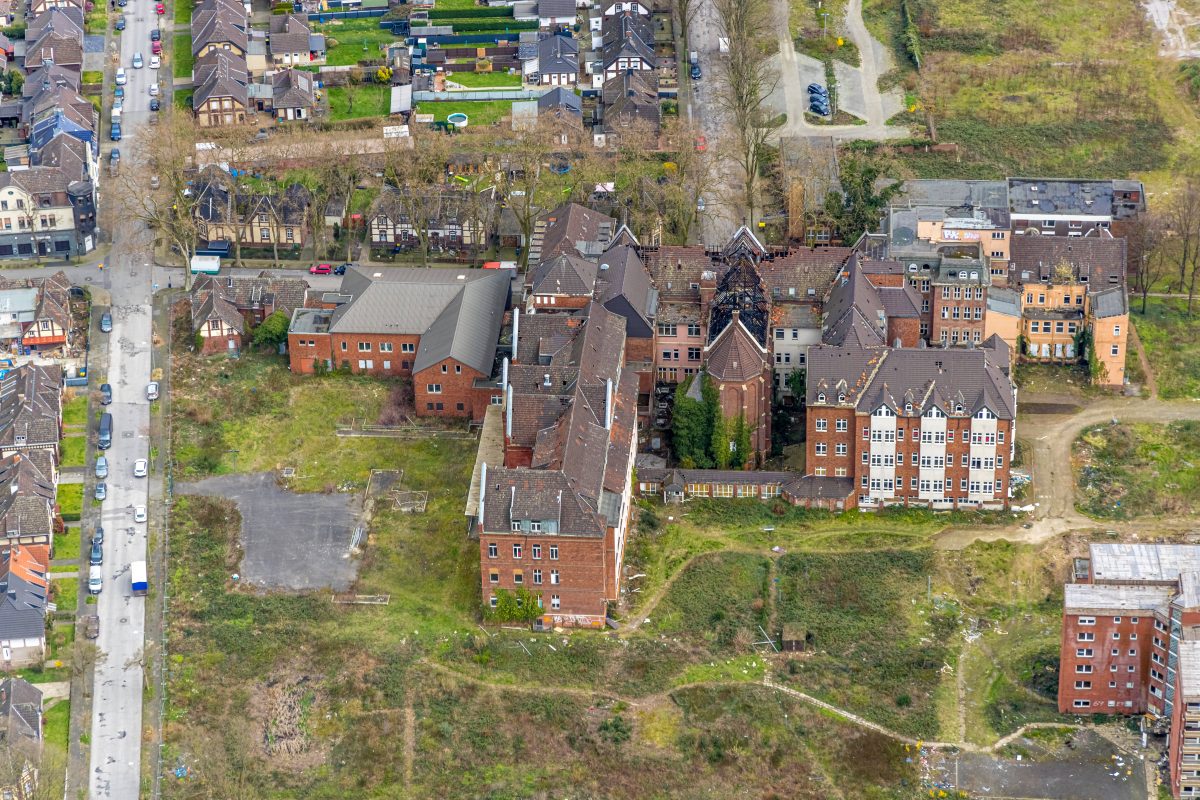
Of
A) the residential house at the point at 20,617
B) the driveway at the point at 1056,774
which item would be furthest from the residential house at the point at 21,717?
the driveway at the point at 1056,774

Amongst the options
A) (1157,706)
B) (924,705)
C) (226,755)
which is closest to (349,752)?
(226,755)

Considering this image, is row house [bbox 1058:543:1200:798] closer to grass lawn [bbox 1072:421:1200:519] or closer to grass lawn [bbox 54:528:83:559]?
grass lawn [bbox 1072:421:1200:519]

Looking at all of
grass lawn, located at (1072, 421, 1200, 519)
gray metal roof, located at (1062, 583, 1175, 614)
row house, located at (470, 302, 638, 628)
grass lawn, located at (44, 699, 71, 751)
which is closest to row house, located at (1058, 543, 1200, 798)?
gray metal roof, located at (1062, 583, 1175, 614)

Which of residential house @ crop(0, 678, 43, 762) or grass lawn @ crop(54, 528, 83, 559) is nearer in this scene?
residential house @ crop(0, 678, 43, 762)

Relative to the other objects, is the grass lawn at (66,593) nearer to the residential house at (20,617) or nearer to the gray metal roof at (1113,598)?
the residential house at (20,617)

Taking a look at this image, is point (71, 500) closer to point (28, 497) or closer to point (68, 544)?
point (28, 497)

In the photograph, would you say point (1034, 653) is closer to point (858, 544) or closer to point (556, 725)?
point (858, 544)
